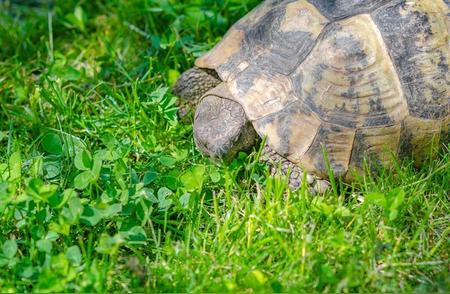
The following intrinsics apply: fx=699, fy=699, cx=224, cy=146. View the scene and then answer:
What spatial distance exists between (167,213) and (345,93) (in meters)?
1.03

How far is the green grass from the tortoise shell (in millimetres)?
158

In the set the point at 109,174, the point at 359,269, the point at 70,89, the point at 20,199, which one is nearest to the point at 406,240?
the point at 359,269

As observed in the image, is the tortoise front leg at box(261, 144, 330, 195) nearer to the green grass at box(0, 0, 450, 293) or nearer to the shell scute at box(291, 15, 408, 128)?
the green grass at box(0, 0, 450, 293)

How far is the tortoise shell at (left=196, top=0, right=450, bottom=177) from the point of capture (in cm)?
337

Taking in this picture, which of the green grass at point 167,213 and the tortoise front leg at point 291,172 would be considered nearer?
the green grass at point 167,213

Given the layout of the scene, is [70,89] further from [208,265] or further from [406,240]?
[406,240]

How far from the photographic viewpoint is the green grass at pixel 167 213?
2834mm

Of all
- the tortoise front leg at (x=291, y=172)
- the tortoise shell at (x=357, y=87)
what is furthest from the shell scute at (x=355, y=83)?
the tortoise front leg at (x=291, y=172)

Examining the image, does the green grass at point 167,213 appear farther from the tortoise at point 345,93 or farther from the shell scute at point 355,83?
the shell scute at point 355,83

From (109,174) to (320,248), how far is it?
1060mm

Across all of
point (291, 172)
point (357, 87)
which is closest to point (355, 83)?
point (357, 87)

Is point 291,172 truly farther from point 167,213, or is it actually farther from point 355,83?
point 167,213

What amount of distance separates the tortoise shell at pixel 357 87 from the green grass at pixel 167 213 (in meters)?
0.16

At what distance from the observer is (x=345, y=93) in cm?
336
